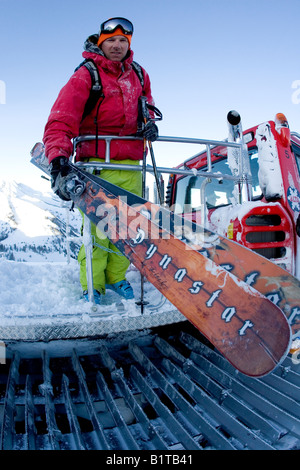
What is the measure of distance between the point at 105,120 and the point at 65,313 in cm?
155

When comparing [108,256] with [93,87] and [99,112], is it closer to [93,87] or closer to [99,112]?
[99,112]

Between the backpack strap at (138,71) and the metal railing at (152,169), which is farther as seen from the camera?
the backpack strap at (138,71)

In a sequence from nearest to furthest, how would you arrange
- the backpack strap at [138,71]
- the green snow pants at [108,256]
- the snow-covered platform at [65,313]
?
the snow-covered platform at [65,313]
the green snow pants at [108,256]
the backpack strap at [138,71]

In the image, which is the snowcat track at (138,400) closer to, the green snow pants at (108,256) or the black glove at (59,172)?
the green snow pants at (108,256)

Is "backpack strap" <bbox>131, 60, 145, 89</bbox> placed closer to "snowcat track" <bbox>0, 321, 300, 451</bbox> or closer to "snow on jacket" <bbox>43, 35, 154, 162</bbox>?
"snow on jacket" <bbox>43, 35, 154, 162</bbox>

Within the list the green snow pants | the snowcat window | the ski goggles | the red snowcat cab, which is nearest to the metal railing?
the red snowcat cab

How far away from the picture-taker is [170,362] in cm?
218

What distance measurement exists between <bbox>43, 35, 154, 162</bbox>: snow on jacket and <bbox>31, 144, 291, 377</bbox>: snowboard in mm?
266

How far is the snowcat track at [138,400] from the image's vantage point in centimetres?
147

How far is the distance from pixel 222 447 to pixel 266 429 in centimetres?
29

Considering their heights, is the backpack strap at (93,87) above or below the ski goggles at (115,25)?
below

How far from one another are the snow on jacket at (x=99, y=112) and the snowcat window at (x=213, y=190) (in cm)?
133

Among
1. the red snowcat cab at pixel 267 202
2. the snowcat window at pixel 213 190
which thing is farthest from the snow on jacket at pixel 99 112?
the snowcat window at pixel 213 190
